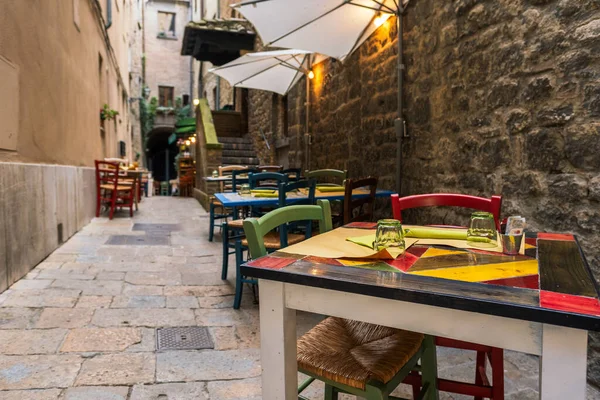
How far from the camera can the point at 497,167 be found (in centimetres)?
287

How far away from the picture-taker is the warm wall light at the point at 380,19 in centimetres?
463

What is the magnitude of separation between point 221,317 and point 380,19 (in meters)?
3.46

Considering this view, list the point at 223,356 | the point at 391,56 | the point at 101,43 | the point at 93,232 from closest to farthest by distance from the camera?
the point at 223,356
the point at 391,56
the point at 93,232
the point at 101,43

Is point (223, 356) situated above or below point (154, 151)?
below

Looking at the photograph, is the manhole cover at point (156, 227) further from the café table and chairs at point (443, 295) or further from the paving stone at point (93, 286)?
the café table and chairs at point (443, 295)

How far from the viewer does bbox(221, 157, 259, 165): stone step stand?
11.1m

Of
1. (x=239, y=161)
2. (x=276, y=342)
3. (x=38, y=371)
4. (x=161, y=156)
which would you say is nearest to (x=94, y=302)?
(x=38, y=371)

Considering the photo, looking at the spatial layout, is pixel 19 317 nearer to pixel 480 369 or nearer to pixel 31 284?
pixel 31 284

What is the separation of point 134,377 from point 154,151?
30.3m

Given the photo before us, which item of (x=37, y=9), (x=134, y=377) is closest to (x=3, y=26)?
(x=37, y=9)

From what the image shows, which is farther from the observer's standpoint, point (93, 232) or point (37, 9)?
point (93, 232)

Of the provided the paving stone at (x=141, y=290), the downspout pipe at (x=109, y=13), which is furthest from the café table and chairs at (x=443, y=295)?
the downspout pipe at (x=109, y=13)

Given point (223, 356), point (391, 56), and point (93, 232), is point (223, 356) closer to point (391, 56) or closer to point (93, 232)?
point (391, 56)

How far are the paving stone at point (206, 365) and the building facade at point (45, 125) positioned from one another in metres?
1.74
